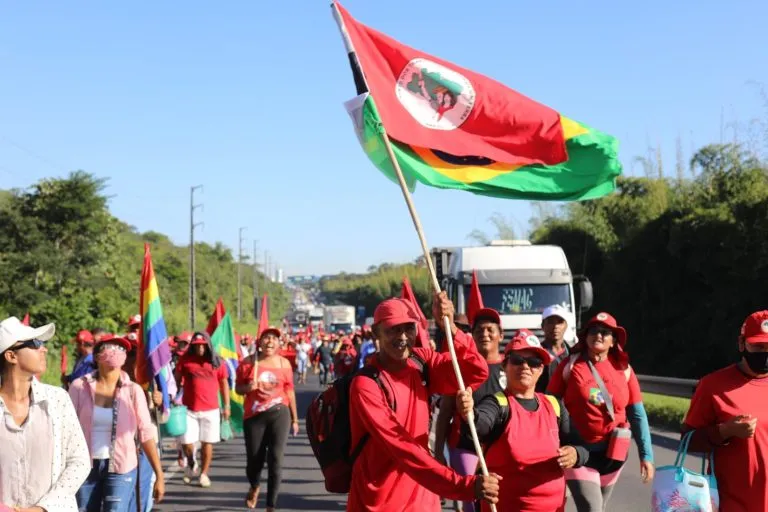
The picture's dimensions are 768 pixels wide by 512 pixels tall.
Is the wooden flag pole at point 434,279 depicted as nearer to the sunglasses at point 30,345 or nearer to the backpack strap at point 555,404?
the backpack strap at point 555,404

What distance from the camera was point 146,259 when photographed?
30.9 ft

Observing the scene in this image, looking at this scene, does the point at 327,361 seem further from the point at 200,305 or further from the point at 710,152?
the point at 200,305

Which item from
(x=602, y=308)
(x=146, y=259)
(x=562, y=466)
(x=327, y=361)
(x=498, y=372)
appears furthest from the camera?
(x=602, y=308)

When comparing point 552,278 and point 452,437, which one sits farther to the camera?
point 552,278

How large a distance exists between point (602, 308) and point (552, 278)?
22.1 m

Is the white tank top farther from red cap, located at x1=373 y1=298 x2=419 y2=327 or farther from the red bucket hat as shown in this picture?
the red bucket hat

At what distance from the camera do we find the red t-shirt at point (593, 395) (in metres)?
6.68

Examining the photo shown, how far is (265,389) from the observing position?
422 inches

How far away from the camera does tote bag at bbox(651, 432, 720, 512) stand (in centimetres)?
506

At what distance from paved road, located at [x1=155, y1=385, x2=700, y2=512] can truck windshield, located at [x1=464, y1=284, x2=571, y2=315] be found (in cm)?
492

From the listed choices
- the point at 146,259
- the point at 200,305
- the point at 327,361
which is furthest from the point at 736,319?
the point at 200,305

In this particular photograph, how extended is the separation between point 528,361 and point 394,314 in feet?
3.31

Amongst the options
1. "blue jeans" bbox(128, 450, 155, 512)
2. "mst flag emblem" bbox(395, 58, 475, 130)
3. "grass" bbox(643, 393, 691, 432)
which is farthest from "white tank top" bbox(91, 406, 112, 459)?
"grass" bbox(643, 393, 691, 432)

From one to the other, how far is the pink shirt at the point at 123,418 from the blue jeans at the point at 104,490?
0.20 ft
